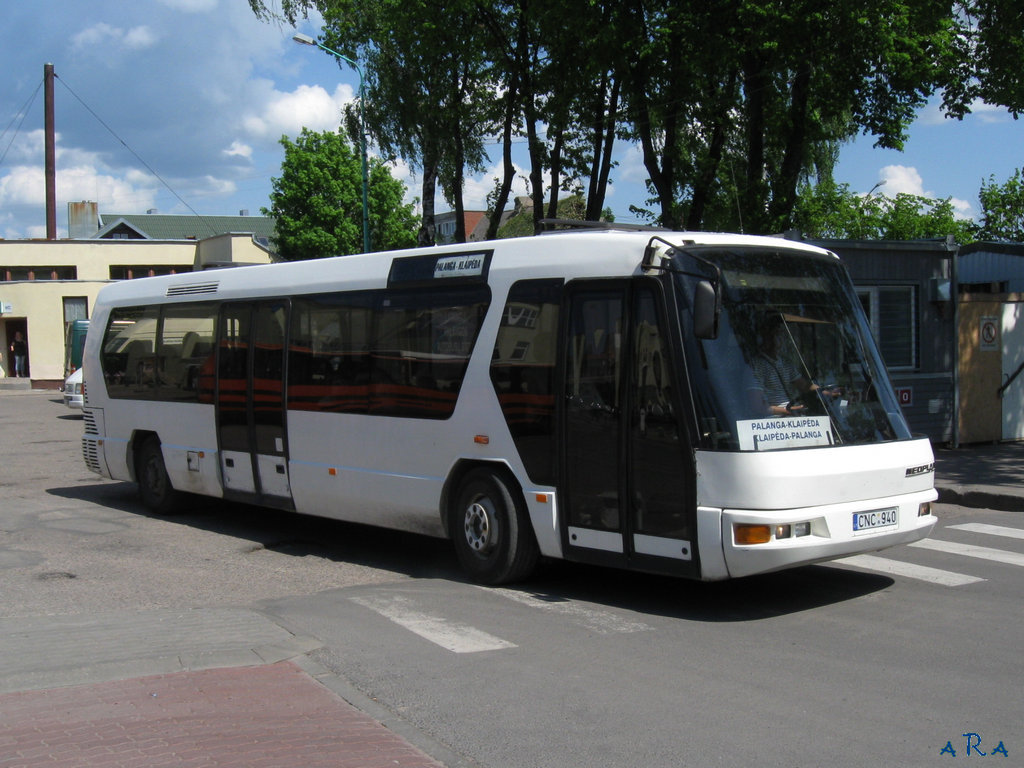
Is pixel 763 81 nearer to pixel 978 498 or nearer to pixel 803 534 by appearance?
pixel 978 498

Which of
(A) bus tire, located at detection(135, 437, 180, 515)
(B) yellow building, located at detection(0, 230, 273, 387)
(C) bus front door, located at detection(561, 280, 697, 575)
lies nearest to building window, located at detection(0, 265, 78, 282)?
(B) yellow building, located at detection(0, 230, 273, 387)

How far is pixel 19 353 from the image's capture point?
5138 cm

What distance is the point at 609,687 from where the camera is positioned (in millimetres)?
5895

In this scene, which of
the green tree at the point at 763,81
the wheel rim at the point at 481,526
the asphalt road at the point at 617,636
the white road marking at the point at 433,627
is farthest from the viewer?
the green tree at the point at 763,81

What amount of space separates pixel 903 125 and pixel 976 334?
9.66 metres

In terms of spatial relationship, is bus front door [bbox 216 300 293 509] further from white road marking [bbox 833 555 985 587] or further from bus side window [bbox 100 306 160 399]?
white road marking [bbox 833 555 985 587]

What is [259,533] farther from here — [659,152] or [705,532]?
[659,152]

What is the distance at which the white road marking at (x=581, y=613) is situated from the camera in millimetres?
7289

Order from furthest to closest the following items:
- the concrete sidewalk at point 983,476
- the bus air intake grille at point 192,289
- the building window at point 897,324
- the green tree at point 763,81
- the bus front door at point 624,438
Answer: the green tree at point 763,81 → the building window at point 897,324 → the concrete sidewalk at point 983,476 → the bus air intake grille at point 192,289 → the bus front door at point 624,438

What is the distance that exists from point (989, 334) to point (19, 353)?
150 ft

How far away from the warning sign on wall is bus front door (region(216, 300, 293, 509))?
506 inches

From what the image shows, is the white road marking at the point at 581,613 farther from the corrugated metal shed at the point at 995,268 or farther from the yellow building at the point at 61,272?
the yellow building at the point at 61,272

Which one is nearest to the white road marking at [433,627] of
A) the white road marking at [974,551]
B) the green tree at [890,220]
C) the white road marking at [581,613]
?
the white road marking at [581,613]

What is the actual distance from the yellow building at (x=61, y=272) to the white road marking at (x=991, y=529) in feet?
143
